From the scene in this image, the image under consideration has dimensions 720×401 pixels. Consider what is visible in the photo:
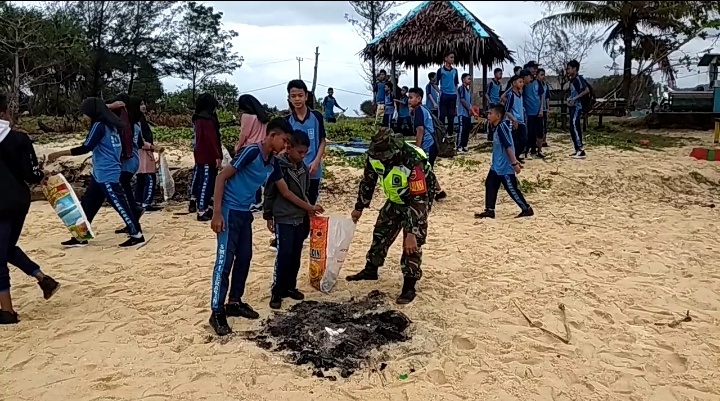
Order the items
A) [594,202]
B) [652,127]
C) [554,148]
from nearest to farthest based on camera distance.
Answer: [594,202]
[554,148]
[652,127]

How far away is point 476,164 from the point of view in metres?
10.3

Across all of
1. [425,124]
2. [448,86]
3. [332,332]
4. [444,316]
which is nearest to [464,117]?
[448,86]

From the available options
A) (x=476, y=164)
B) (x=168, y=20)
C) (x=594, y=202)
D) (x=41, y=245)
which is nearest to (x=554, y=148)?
(x=476, y=164)

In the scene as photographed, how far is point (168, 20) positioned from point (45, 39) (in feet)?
40.3

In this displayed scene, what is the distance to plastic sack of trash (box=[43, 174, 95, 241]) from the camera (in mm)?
5418

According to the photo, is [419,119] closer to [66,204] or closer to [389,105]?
[66,204]

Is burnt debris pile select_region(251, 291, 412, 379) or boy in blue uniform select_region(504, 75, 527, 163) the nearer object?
burnt debris pile select_region(251, 291, 412, 379)

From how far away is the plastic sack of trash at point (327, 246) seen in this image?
4.66 meters

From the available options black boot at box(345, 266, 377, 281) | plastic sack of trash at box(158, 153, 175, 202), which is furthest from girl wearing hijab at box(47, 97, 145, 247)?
black boot at box(345, 266, 377, 281)

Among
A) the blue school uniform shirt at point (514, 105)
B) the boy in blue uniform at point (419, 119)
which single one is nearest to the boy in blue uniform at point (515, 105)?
the blue school uniform shirt at point (514, 105)

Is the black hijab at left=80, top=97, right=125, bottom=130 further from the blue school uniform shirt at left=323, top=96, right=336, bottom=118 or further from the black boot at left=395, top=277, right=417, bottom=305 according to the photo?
the blue school uniform shirt at left=323, top=96, right=336, bottom=118

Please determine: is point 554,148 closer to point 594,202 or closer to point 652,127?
point 594,202

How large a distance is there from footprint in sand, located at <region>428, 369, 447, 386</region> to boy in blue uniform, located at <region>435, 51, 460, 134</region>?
8.62 metres

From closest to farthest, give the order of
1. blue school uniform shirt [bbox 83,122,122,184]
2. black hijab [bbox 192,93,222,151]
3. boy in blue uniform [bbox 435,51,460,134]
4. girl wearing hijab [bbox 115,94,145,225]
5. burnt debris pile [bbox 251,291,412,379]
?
burnt debris pile [bbox 251,291,412,379] < blue school uniform shirt [bbox 83,122,122,184] < girl wearing hijab [bbox 115,94,145,225] < black hijab [bbox 192,93,222,151] < boy in blue uniform [bbox 435,51,460,134]
